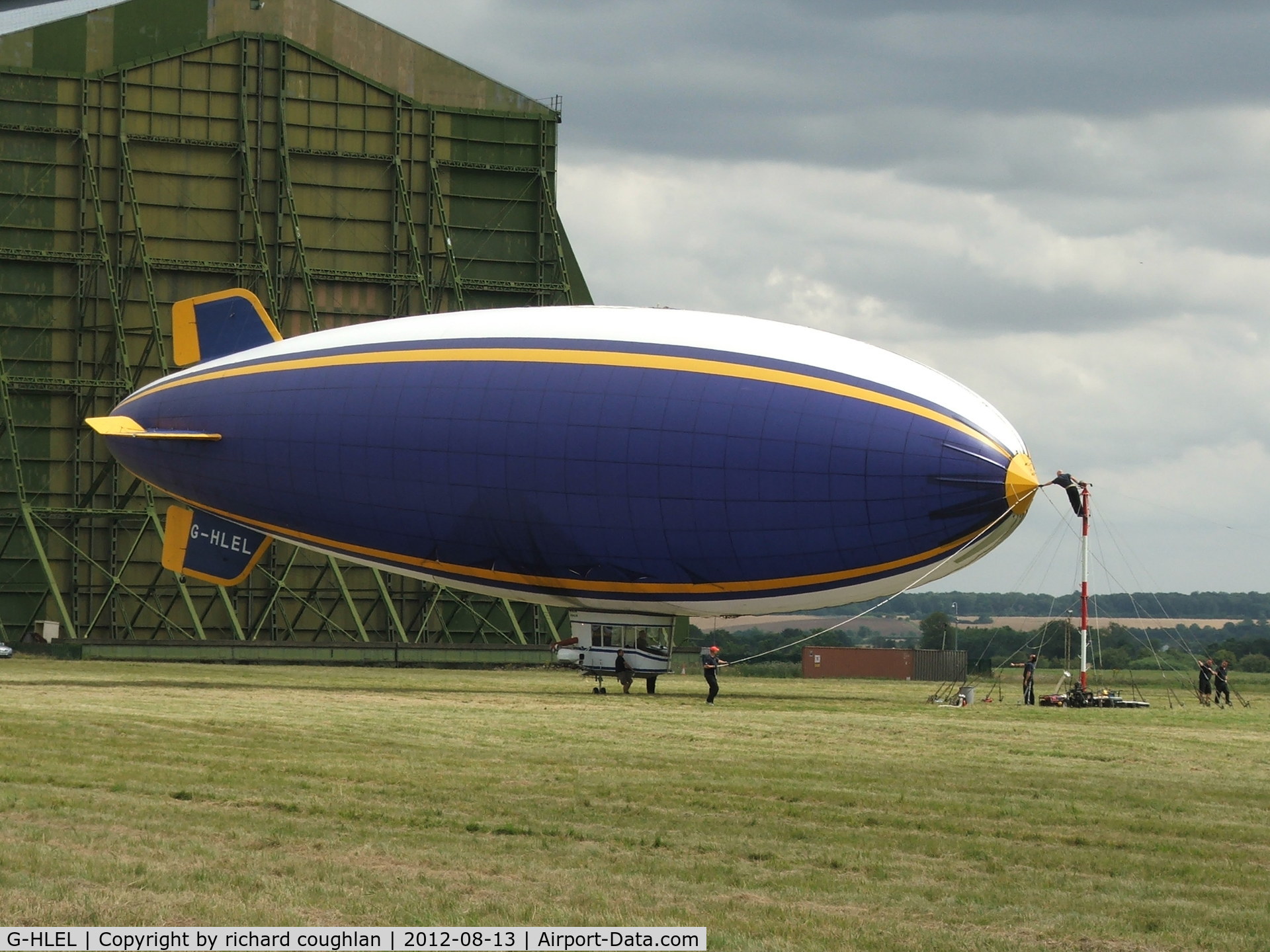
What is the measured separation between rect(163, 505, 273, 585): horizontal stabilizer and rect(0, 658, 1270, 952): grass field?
1118cm

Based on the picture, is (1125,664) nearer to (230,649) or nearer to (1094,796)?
(230,649)

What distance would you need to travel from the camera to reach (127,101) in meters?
78.2

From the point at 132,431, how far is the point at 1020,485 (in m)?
25.4

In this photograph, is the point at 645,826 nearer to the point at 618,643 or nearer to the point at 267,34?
the point at 618,643

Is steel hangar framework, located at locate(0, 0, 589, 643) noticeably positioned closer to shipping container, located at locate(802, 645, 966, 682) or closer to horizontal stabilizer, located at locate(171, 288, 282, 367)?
shipping container, located at locate(802, 645, 966, 682)

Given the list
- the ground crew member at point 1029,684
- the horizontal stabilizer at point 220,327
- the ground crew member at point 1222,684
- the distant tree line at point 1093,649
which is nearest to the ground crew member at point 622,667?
the ground crew member at point 1029,684

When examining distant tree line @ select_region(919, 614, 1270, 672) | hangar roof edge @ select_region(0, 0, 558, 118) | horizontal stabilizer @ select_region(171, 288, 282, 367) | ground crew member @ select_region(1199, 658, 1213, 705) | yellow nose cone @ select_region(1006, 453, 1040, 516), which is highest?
hangar roof edge @ select_region(0, 0, 558, 118)

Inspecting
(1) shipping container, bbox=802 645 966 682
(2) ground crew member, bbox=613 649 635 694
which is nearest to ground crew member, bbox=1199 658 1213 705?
(2) ground crew member, bbox=613 649 635 694

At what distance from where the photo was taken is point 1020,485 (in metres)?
36.9

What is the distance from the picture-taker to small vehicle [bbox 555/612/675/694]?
42562 millimetres

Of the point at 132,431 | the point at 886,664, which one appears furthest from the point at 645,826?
the point at 886,664

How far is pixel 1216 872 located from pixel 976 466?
67.9 feet

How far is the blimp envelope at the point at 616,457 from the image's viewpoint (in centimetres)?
3650

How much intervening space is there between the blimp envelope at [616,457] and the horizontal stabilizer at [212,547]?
139cm
